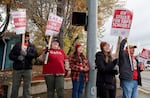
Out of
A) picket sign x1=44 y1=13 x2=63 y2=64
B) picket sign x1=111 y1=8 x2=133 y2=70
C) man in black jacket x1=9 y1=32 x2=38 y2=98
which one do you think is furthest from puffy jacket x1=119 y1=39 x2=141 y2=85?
man in black jacket x1=9 y1=32 x2=38 y2=98

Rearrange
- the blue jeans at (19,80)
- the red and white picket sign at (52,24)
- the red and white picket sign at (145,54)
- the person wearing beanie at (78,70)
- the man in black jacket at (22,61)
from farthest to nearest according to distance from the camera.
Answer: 1. the red and white picket sign at (145,54)
2. the person wearing beanie at (78,70)
3. the red and white picket sign at (52,24)
4. the blue jeans at (19,80)
5. the man in black jacket at (22,61)

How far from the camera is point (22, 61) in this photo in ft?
30.3

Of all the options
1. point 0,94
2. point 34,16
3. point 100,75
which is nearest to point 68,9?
point 34,16

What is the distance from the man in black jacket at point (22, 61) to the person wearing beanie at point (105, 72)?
5.92ft

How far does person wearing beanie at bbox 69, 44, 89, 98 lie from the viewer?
31.8ft

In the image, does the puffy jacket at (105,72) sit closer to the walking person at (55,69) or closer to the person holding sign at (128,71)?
the person holding sign at (128,71)

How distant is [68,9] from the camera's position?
861 inches

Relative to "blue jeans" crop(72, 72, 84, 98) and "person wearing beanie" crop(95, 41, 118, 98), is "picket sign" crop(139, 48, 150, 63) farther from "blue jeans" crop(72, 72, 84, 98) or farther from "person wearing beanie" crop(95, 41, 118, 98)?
"person wearing beanie" crop(95, 41, 118, 98)

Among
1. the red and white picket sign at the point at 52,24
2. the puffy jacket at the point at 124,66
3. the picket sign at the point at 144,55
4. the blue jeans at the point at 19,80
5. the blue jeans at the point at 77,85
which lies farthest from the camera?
the picket sign at the point at 144,55

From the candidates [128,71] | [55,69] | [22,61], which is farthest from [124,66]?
[22,61]

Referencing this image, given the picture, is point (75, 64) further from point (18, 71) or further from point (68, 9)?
point (68, 9)

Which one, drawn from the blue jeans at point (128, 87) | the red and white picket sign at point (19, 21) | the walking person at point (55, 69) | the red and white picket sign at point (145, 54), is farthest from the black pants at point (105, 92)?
the red and white picket sign at point (19, 21)

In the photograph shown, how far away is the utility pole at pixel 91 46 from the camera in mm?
9695

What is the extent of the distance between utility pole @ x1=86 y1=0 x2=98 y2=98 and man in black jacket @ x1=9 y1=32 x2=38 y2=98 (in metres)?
1.58
